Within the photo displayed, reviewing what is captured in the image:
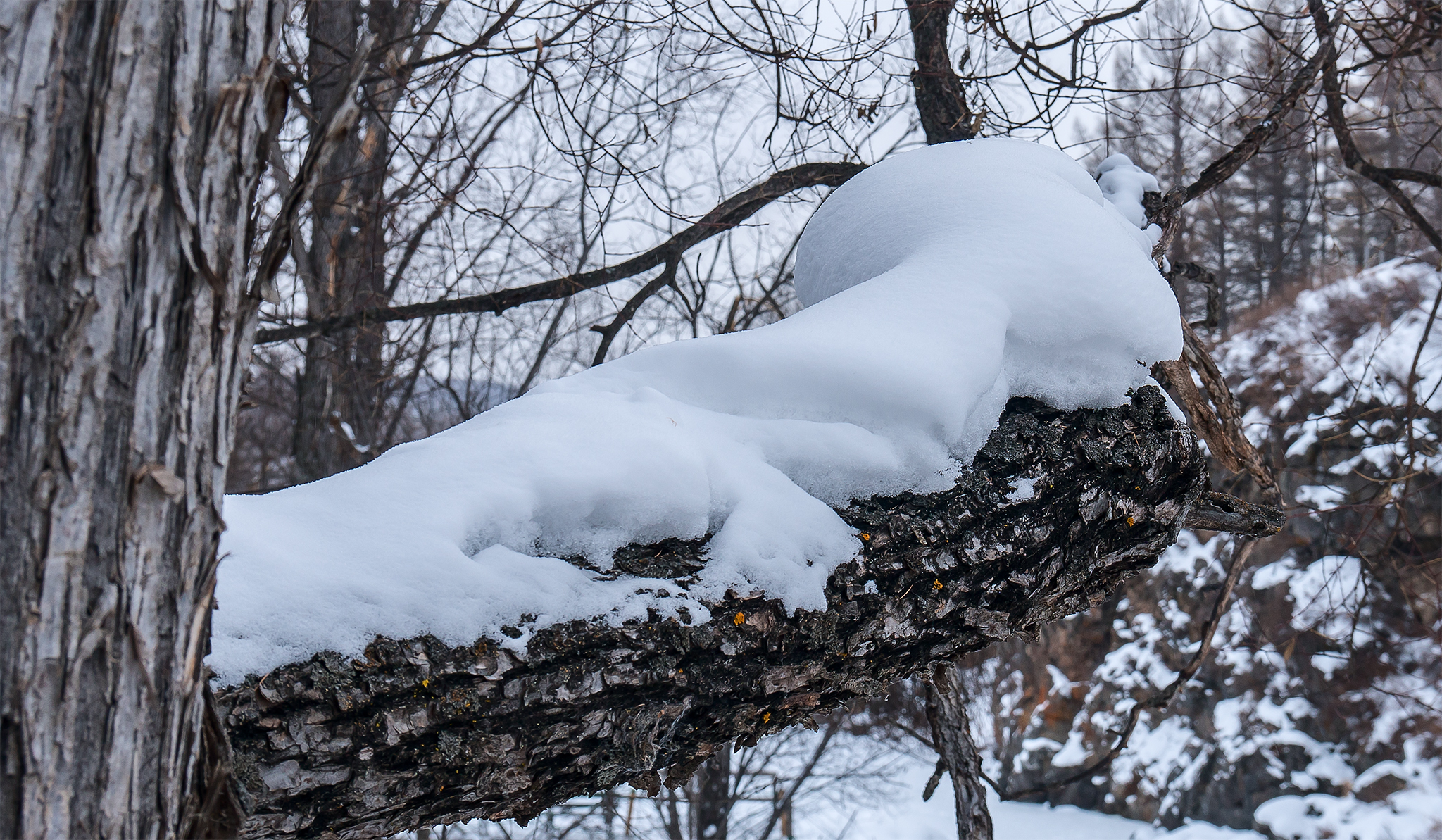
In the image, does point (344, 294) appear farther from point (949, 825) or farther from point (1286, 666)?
point (1286, 666)

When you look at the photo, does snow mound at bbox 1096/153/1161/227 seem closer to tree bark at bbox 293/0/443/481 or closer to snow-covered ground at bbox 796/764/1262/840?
tree bark at bbox 293/0/443/481

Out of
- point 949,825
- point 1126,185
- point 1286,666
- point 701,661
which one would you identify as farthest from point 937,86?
point 949,825

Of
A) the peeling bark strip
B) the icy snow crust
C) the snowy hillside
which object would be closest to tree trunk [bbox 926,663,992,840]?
the peeling bark strip

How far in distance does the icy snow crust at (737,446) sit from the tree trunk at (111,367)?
26 cm

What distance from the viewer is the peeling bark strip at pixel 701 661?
38.2 inches

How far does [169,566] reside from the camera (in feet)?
2.08

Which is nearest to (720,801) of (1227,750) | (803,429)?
(1227,750)

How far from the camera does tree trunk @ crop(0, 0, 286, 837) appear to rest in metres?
0.55

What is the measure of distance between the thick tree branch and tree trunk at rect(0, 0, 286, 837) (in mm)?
2591

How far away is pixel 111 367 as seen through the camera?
581 mm

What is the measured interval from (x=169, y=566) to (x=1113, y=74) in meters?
3.60

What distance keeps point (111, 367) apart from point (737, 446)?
2.80ft

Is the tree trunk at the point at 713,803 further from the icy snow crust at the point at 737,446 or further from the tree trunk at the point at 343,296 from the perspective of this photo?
the icy snow crust at the point at 737,446

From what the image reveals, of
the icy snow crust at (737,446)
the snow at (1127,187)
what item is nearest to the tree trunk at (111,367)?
the icy snow crust at (737,446)
